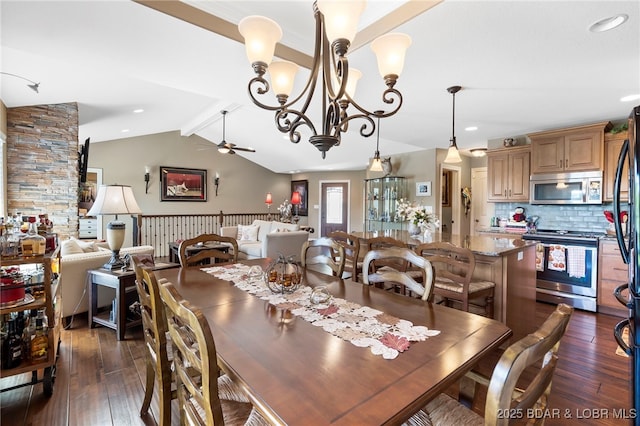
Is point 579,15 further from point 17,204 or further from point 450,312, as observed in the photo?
point 17,204

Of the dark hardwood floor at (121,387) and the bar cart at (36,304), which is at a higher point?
the bar cart at (36,304)

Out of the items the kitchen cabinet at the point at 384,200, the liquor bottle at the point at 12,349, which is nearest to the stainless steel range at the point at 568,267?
the kitchen cabinet at the point at 384,200

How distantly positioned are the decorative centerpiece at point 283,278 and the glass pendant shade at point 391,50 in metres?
1.27

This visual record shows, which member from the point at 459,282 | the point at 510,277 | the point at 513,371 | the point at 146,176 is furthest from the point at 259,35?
the point at 146,176

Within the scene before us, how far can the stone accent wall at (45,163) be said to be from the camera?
365cm

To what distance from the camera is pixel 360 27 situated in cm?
228

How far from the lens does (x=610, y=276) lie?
11.7 ft

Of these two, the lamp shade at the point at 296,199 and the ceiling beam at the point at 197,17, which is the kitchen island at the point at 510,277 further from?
the lamp shade at the point at 296,199

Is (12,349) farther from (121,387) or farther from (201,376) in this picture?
(201,376)

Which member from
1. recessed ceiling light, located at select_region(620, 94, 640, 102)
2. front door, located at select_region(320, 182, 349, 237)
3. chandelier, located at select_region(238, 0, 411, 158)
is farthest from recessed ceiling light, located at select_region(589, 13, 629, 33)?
front door, located at select_region(320, 182, 349, 237)

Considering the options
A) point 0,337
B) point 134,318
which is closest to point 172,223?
point 134,318

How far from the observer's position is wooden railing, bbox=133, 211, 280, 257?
7.52 m

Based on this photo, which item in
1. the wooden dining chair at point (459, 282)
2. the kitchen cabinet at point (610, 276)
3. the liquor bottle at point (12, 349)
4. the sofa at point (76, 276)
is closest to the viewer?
the liquor bottle at point (12, 349)

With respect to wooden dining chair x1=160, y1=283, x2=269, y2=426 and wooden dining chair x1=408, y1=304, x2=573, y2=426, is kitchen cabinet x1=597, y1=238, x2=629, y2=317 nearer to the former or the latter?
wooden dining chair x1=408, y1=304, x2=573, y2=426
